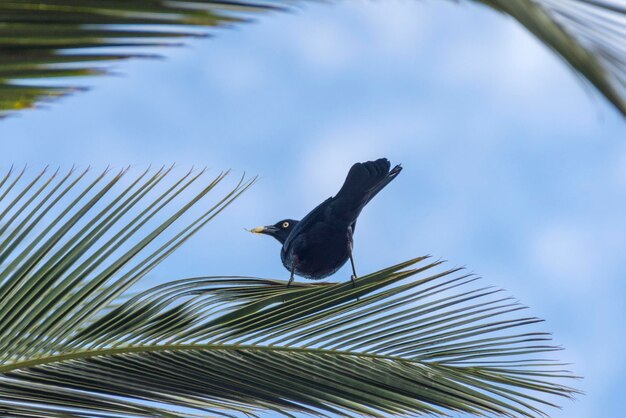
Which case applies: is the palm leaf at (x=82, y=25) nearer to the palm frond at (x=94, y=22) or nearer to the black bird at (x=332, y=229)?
the palm frond at (x=94, y=22)

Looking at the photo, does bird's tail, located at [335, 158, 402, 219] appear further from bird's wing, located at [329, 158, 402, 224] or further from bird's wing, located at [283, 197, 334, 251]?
bird's wing, located at [283, 197, 334, 251]

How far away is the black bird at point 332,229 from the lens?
18.2 feet

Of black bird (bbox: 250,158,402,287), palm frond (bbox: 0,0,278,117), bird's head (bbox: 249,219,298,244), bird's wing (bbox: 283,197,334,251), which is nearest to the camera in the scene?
palm frond (bbox: 0,0,278,117)

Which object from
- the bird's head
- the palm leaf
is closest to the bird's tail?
the bird's head

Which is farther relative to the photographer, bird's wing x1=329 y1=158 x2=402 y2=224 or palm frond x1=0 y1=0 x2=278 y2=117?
bird's wing x1=329 y1=158 x2=402 y2=224

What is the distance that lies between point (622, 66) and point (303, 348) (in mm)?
1956

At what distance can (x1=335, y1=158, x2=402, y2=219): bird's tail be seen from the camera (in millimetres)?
5336

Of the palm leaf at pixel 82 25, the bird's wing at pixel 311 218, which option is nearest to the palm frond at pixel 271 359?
the palm leaf at pixel 82 25

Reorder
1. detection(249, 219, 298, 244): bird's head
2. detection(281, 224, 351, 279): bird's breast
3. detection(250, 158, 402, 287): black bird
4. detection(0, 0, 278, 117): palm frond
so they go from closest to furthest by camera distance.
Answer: detection(0, 0, 278, 117): palm frond, detection(250, 158, 402, 287): black bird, detection(281, 224, 351, 279): bird's breast, detection(249, 219, 298, 244): bird's head

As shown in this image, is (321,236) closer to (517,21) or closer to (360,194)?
(360,194)

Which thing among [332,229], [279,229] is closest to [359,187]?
[332,229]

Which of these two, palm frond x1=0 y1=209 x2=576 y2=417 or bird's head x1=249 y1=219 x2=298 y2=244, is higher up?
bird's head x1=249 y1=219 x2=298 y2=244

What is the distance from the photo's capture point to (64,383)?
2576 mm

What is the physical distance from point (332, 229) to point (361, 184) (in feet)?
1.20
